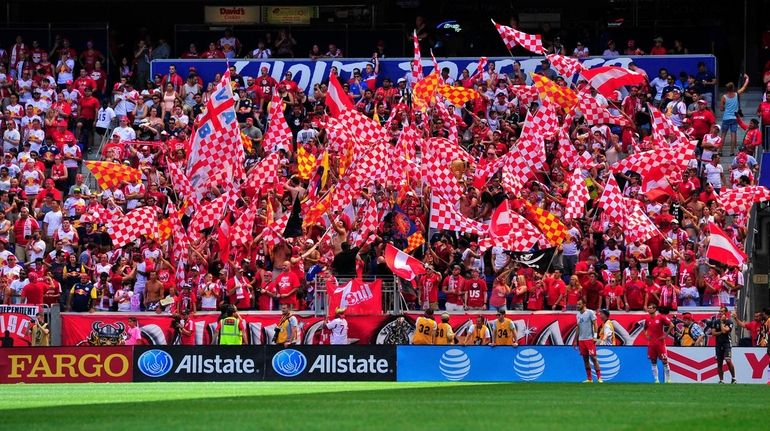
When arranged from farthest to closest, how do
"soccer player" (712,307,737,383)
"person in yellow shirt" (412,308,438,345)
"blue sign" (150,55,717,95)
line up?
"blue sign" (150,55,717,95), "person in yellow shirt" (412,308,438,345), "soccer player" (712,307,737,383)

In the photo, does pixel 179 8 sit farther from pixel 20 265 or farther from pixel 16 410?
pixel 16 410

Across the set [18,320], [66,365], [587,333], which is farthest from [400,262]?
[18,320]

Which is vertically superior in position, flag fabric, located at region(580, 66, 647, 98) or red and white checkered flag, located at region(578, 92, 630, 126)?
flag fabric, located at region(580, 66, 647, 98)

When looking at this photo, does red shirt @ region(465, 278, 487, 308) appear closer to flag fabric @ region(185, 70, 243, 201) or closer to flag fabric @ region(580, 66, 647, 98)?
flag fabric @ region(185, 70, 243, 201)

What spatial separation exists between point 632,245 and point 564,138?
3052 millimetres

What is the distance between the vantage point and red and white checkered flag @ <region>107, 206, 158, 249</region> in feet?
106

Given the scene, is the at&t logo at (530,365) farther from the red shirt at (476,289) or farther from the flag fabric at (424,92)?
the flag fabric at (424,92)

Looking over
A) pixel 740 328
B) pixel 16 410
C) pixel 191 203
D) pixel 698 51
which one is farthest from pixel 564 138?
pixel 16 410

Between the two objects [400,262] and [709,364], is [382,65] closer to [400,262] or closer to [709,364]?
[400,262]

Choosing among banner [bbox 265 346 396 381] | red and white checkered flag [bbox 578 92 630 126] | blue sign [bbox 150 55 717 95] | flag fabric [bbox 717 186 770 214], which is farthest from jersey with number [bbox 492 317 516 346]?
blue sign [bbox 150 55 717 95]

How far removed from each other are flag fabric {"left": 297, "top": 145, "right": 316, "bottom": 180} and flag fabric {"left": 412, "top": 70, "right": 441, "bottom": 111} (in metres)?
2.61

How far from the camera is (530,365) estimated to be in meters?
30.4

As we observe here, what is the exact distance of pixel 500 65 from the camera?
4084 cm

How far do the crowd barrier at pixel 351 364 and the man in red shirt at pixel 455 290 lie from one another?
1679 millimetres
